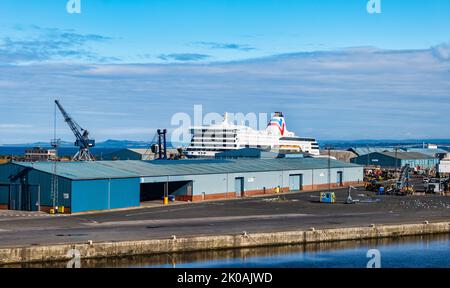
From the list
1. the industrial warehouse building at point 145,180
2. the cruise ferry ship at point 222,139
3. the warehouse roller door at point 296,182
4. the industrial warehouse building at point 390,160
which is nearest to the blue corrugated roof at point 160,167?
the industrial warehouse building at point 145,180

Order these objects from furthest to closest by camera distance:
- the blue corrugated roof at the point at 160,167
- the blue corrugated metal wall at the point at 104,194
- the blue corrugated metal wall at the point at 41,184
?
the blue corrugated roof at the point at 160,167, the blue corrugated metal wall at the point at 104,194, the blue corrugated metal wall at the point at 41,184

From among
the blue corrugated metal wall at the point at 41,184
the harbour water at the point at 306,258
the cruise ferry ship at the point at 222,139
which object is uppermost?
the cruise ferry ship at the point at 222,139

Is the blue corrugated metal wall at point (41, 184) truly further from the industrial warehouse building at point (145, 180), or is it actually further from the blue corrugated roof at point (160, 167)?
the blue corrugated roof at point (160, 167)

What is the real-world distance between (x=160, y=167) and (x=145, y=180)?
791 cm

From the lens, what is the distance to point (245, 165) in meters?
89.4

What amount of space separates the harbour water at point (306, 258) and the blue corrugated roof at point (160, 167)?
2072cm

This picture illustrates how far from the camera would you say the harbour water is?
41406mm

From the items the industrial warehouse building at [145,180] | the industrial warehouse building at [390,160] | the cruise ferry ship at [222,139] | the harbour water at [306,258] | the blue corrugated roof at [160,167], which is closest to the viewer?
the harbour water at [306,258]

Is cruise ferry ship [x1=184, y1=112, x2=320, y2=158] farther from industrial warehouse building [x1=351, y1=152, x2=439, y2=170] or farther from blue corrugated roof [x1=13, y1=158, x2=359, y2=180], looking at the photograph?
blue corrugated roof [x1=13, y1=158, x2=359, y2=180]

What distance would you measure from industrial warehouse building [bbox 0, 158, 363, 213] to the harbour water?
20.2m

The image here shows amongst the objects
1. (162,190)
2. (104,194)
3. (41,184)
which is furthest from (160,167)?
(41,184)

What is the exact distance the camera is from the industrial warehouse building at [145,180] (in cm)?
6203
